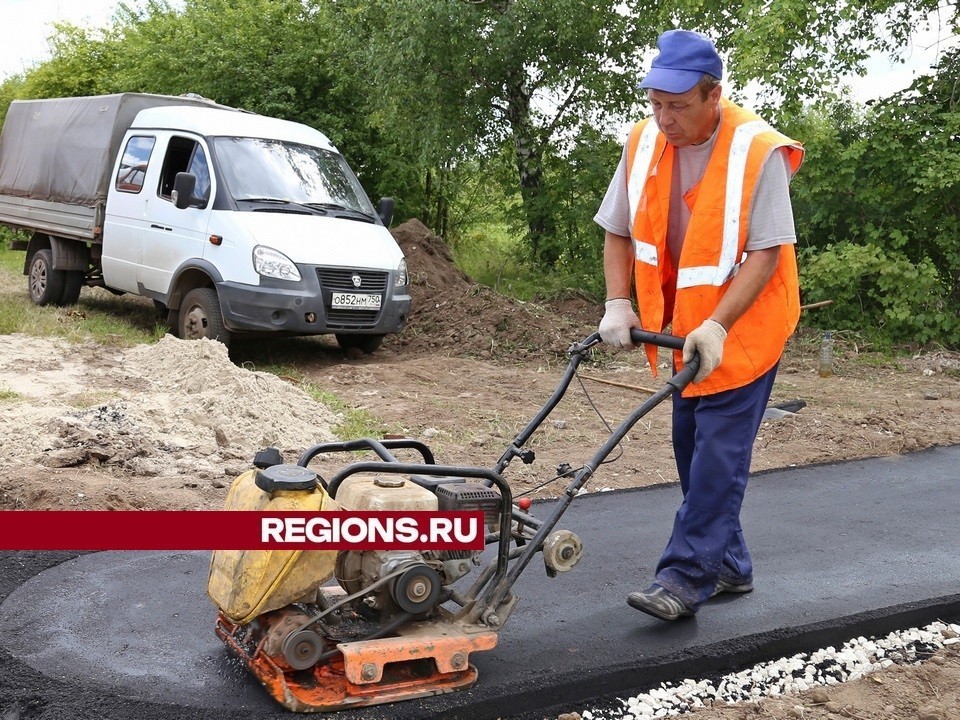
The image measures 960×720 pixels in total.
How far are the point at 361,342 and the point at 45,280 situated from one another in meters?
4.62

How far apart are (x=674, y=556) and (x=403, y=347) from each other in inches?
317

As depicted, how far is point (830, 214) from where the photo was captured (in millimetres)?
12688

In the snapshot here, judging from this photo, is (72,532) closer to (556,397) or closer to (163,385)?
(556,397)

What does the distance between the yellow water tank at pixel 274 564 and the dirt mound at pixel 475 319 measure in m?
8.30

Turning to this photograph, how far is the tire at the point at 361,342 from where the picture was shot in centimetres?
1129

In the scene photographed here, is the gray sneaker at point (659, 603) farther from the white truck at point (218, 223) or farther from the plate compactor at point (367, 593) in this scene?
the white truck at point (218, 223)

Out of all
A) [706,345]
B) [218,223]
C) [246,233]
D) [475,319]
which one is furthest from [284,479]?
[475,319]

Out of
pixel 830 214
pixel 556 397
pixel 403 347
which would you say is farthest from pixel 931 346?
pixel 556 397

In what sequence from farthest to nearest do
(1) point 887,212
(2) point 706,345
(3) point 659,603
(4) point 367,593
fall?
(1) point 887,212, (3) point 659,603, (2) point 706,345, (4) point 367,593

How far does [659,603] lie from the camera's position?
13.9ft

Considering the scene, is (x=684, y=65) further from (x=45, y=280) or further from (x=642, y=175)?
(x=45, y=280)

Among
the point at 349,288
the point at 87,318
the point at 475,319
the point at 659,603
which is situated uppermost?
the point at 349,288

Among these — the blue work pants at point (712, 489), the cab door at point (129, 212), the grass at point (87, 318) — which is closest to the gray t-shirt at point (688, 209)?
the blue work pants at point (712, 489)

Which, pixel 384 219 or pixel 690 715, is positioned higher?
pixel 384 219
